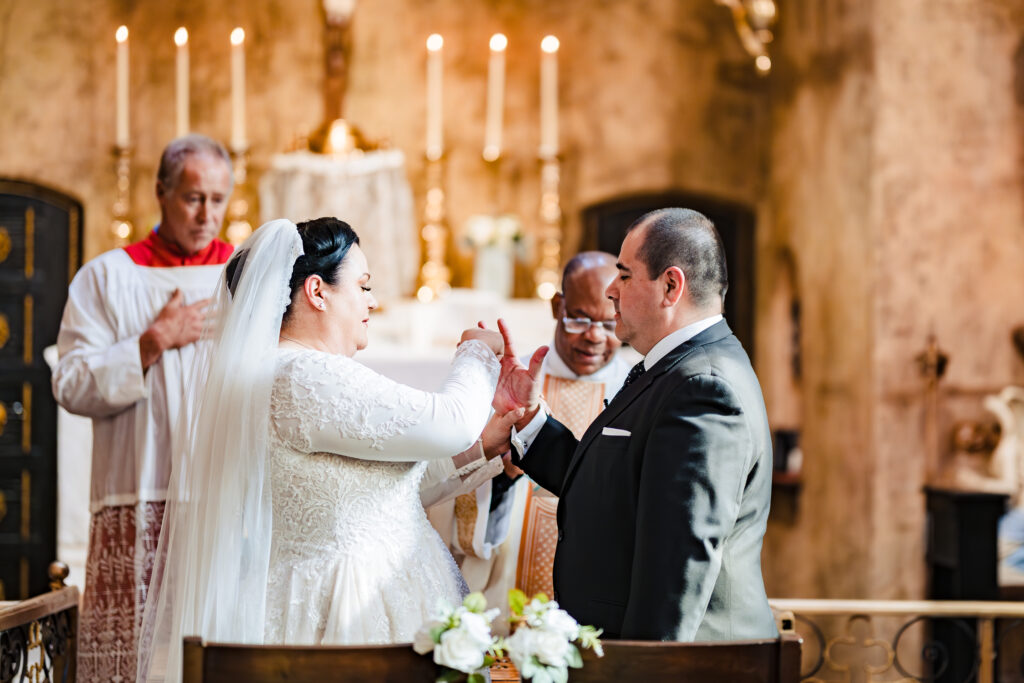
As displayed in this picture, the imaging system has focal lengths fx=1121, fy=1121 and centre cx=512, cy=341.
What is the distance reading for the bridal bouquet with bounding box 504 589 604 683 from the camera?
6.20 feet

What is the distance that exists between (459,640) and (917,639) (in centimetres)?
499

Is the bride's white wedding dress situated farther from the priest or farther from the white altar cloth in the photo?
the white altar cloth

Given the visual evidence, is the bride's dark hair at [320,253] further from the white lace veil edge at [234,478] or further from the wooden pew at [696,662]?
the wooden pew at [696,662]

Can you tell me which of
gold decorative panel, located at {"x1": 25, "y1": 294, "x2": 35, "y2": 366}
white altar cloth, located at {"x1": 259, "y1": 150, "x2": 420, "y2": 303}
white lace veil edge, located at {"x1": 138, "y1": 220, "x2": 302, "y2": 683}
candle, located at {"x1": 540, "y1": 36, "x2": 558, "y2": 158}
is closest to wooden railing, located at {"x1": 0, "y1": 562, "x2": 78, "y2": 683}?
white lace veil edge, located at {"x1": 138, "y1": 220, "x2": 302, "y2": 683}

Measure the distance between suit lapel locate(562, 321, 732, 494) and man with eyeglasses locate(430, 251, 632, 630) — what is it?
62 cm

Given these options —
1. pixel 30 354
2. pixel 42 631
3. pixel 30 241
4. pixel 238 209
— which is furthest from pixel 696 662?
pixel 30 241

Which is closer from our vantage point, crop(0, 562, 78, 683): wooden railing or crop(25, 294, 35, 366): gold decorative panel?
crop(0, 562, 78, 683): wooden railing

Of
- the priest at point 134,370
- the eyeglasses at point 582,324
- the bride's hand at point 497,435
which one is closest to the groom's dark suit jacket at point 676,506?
the bride's hand at point 497,435

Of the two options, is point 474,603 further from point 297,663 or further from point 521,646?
point 297,663

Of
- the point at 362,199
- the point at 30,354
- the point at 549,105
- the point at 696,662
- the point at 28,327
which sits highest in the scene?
the point at 549,105

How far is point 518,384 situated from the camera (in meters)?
2.79

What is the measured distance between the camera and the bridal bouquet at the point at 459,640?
1.90 metres

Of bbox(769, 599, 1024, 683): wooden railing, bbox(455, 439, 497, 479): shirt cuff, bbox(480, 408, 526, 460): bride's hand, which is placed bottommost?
bbox(769, 599, 1024, 683): wooden railing

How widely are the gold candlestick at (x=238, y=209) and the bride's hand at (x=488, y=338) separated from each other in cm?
431
